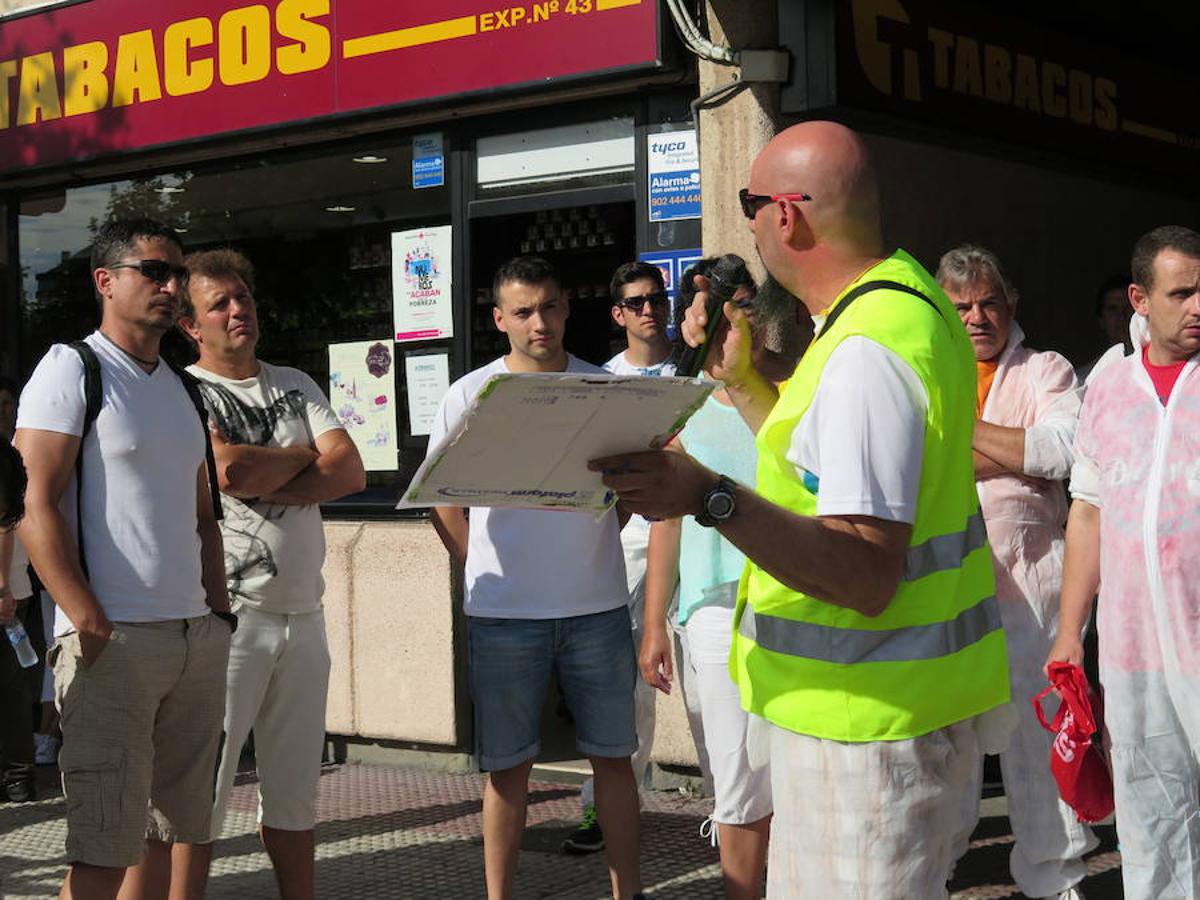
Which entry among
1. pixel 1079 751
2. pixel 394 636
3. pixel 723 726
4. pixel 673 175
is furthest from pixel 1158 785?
pixel 394 636

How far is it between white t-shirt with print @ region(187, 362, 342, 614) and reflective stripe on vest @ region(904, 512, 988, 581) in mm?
2762

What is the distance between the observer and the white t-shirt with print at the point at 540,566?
207 inches

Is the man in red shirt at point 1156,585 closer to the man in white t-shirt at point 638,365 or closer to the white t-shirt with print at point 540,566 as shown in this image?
the white t-shirt with print at point 540,566

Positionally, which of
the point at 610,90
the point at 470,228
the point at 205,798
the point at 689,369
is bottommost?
the point at 205,798

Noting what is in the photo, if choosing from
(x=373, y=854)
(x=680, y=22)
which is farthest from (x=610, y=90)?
(x=373, y=854)

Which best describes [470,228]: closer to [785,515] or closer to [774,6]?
[774,6]

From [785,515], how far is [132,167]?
7171mm

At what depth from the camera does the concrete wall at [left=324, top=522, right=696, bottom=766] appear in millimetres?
7770

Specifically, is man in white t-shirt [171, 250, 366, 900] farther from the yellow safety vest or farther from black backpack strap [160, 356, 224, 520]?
the yellow safety vest

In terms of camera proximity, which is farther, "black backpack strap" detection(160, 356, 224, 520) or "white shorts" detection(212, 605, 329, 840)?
"white shorts" detection(212, 605, 329, 840)

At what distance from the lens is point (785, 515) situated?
2.73 m

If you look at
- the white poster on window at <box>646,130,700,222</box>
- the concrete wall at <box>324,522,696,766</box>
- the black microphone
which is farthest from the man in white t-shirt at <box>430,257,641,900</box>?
the concrete wall at <box>324,522,696,766</box>

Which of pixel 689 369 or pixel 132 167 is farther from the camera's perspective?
pixel 132 167

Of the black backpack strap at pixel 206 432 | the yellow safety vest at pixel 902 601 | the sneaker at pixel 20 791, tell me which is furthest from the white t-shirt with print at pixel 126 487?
the sneaker at pixel 20 791
